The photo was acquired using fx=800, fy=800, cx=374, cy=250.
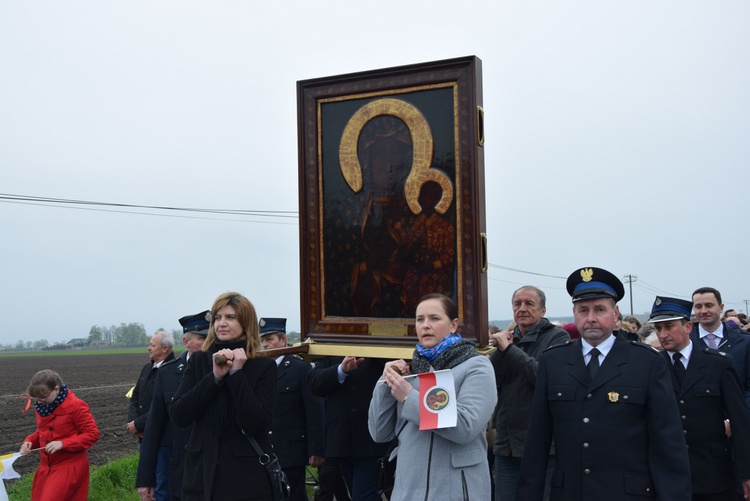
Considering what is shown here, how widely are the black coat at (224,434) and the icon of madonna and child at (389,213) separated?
1086 mm

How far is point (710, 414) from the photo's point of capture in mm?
5418

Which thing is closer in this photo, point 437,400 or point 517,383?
point 437,400

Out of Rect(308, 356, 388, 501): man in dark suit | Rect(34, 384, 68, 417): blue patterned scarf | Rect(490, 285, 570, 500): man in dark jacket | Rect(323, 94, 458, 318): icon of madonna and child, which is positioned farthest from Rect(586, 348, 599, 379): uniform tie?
Rect(34, 384, 68, 417): blue patterned scarf

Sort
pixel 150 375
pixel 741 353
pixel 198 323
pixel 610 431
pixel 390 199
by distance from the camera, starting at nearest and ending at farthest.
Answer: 1. pixel 610 431
2. pixel 390 199
3. pixel 198 323
4. pixel 741 353
5. pixel 150 375

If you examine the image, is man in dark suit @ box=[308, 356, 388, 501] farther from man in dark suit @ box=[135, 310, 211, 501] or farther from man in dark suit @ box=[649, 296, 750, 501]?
man in dark suit @ box=[649, 296, 750, 501]

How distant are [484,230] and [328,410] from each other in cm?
236

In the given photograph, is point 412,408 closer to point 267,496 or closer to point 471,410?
point 471,410

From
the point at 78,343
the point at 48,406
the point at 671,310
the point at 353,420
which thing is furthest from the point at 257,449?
the point at 78,343

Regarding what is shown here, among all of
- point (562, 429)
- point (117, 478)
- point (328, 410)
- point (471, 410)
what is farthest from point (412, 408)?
point (117, 478)

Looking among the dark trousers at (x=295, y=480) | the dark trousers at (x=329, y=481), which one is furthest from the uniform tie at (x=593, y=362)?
the dark trousers at (x=295, y=480)

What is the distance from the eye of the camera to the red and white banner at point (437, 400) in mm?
3787

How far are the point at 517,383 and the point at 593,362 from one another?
1630mm

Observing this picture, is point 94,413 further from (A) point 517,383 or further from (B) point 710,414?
(B) point 710,414

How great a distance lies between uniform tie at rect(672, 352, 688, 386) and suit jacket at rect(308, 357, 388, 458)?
216 centimetres
